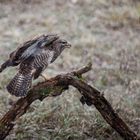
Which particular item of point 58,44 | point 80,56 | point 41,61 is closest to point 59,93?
point 41,61

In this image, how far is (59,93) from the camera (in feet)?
16.9

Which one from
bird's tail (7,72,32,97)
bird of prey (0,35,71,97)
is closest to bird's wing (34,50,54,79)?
bird of prey (0,35,71,97)

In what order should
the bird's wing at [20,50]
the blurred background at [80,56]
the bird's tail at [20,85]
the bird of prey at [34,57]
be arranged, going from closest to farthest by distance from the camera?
the bird's tail at [20,85] < the bird of prey at [34,57] < the bird's wing at [20,50] < the blurred background at [80,56]

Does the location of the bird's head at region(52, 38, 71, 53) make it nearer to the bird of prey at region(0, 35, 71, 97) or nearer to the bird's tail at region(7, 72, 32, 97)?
the bird of prey at region(0, 35, 71, 97)

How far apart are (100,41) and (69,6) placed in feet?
5.95

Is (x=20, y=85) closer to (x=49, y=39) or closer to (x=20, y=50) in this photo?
(x=20, y=50)

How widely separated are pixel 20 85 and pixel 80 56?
11.9ft

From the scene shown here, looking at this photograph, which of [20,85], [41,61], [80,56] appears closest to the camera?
[20,85]

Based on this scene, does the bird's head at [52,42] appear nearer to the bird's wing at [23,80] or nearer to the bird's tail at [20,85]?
the bird's wing at [23,80]

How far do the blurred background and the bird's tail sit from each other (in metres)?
0.84

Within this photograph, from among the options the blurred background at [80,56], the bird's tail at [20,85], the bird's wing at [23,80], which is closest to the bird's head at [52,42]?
the bird's wing at [23,80]

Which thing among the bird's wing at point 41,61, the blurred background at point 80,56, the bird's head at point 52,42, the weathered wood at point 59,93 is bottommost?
the blurred background at point 80,56

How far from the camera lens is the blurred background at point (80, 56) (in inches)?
230

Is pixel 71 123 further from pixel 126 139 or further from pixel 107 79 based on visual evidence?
pixel 107 79
